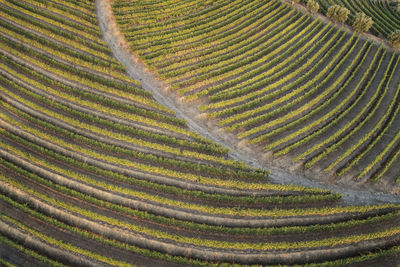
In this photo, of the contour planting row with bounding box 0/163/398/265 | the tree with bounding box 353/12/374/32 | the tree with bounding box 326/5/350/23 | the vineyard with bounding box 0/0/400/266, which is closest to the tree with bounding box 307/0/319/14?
the tree with bounding box 326/5/350/23

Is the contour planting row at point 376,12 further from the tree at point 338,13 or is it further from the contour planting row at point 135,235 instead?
the contour planting row at point 135,235

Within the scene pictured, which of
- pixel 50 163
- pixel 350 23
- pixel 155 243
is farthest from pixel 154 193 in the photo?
pixel 350 23

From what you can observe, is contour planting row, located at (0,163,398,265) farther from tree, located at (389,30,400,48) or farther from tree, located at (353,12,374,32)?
tree, located at (353,12,374,32)

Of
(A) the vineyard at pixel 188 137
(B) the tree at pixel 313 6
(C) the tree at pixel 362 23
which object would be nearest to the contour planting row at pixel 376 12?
(C) the tree at pixel 362 23

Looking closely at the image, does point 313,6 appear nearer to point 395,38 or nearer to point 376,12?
point 395,38

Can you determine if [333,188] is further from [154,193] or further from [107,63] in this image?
[107,63]
